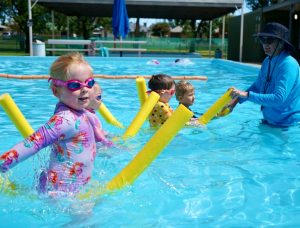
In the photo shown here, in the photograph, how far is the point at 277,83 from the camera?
192 inches

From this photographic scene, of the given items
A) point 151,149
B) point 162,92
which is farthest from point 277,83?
point 151,149

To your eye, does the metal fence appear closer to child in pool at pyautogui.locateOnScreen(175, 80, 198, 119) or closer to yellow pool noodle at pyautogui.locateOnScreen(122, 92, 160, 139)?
child in pool at pyautogui.locateOnScreen(175, 80, 198, 119)

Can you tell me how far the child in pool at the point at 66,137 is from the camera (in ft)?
7.57

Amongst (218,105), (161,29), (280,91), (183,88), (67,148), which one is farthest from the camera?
(161,29)

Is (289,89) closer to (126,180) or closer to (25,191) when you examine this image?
(126,180)

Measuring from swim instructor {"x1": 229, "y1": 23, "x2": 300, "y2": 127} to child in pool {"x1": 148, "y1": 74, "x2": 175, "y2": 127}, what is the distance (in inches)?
29.3

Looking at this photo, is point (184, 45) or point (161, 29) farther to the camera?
point (161, 29)

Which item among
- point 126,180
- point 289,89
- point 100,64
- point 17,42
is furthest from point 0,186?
point 17,42

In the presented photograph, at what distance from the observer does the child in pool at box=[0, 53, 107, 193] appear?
7.57 feet

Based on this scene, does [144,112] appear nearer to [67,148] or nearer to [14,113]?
[14,113]

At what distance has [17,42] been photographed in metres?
35.5

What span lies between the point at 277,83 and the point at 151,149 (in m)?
2.62

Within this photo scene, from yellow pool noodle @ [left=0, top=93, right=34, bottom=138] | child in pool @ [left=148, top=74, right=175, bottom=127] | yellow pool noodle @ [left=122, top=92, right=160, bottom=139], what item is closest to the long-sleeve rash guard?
yellow pool noodle @ [left=0, top=93, right=34, bottom=138]

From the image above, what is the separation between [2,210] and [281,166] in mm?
2611
